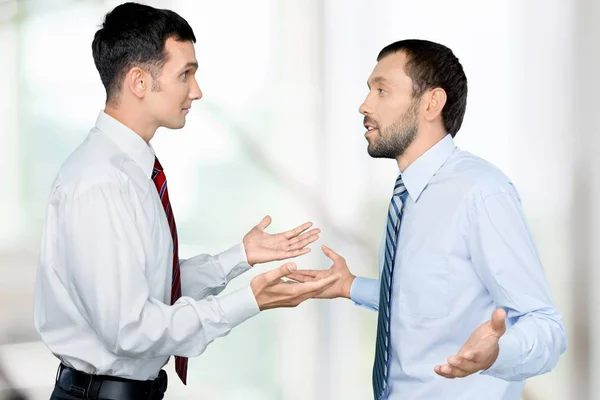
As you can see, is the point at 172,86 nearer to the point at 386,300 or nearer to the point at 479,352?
the point at 386,300

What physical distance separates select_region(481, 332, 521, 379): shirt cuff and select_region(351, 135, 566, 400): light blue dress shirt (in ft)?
0.36

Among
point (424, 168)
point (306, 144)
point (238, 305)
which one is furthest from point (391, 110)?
point (306, 144)

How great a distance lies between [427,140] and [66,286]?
95 cm

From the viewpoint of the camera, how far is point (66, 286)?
1856mm

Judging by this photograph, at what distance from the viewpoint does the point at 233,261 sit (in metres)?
2.32

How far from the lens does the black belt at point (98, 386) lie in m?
1.82

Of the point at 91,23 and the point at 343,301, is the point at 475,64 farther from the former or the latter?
the point at 91,23

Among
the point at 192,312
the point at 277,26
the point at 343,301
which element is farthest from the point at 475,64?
the point at 192,312

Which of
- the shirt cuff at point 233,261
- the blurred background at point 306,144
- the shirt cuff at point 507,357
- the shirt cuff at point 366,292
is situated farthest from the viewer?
the blurred background at point 306,144

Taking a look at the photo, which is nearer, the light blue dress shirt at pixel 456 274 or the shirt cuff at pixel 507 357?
the shirt cuff at pixel 507 357

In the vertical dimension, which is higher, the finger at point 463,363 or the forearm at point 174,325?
the finger at point 463,363

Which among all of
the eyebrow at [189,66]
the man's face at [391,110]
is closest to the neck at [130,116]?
the eyebrow at [189,66]

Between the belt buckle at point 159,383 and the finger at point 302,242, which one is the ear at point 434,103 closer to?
the finger at point 302,242

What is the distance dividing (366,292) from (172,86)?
2.51 feet
